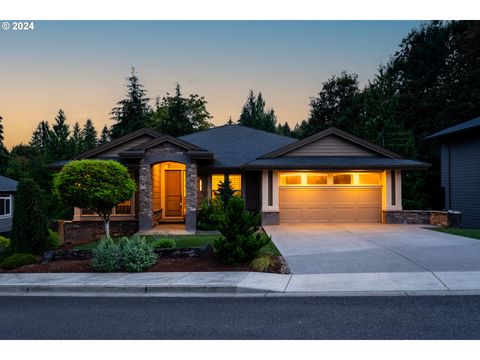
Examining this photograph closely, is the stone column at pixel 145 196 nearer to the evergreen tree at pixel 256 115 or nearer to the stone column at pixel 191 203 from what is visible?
the stone column at pixel 191 203

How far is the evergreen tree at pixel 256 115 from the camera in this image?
190ft

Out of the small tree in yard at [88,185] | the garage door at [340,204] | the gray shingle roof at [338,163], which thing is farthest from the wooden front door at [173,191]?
the small tree in yard at [88,185]

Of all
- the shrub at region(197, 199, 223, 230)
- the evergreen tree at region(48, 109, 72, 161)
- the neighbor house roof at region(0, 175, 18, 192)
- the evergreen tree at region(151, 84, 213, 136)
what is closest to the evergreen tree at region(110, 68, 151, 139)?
the evergreen tree at region(151, 84, 213, 136)

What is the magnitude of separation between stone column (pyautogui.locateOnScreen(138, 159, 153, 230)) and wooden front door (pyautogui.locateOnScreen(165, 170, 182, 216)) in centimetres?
357

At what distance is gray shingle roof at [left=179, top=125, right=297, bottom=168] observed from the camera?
19.4m

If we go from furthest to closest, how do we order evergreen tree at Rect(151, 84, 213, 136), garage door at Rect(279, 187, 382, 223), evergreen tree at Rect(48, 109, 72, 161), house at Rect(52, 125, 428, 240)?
1. evergreen tree at Rect(151, 84, 213, 136)
2. evergreen tree at Rect(48, 109, 72, 161)
3. garage door at Rect(279, 187, 382, 223)
4. house at Rect(52, 125, 428, 240)

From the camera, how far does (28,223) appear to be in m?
10.5

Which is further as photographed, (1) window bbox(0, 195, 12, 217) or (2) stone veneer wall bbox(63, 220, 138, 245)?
(1) window bbox(0, 195, 12, 217)

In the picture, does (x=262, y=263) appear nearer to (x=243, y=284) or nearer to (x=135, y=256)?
(x=243, y=284)

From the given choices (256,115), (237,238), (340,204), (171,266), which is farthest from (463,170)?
(256,115)

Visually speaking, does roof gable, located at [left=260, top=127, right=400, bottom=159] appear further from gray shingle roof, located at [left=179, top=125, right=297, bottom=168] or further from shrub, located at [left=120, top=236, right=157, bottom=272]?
shrub, located at [left=120, top=236, right=157, bottom=272]

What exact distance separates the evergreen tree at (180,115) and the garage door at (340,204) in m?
33.6

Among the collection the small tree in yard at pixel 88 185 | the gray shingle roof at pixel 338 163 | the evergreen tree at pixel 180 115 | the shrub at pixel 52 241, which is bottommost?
the shrub at pixel 52 241

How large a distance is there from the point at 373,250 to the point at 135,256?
7.06 metres
